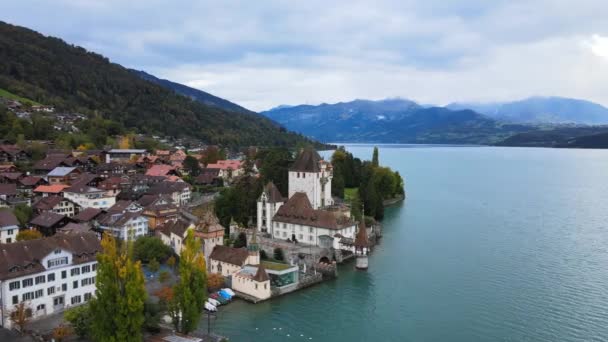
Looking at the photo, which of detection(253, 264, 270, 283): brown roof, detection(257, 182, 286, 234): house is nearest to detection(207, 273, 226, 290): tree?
detection(253, 264, 270, 283): brown roof

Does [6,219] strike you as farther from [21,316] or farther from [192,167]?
[192,167]

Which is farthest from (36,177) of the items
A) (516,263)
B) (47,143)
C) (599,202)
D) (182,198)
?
(599,202)

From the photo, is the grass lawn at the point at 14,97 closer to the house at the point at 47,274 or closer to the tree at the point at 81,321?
the house at the point at 47,274

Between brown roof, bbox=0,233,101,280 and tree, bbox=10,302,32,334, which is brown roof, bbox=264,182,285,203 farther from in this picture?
tree, bbox=10,302,32,334

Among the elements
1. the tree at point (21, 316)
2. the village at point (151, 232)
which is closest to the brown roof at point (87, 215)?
the village at point (151, 232)

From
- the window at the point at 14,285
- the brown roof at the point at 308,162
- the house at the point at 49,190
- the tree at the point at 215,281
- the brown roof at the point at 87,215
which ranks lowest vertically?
the tree at the point at 215,281

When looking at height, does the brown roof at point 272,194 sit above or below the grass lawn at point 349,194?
above

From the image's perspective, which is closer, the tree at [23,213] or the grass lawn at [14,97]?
the tree at [23,213]
